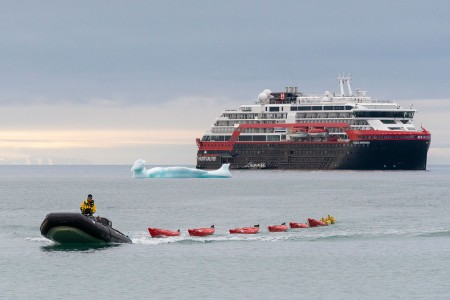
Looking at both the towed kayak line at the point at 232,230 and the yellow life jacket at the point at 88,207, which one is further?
the towed kayak line at the point at 232,230

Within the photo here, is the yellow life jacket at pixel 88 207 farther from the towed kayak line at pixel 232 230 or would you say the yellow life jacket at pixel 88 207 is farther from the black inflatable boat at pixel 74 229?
the towed kayak line at pixel 232 230

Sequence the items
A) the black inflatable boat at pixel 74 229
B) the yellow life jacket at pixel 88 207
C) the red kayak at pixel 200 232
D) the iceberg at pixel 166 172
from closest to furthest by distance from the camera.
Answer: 1. the black inflatable boat at pixel 74 229
2. the yellow life jacket at pixel 88 207
3. the red kayak at pixel 200 232
4. the iceberg at pixel 166 172

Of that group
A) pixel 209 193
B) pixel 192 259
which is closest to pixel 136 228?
pixel 192 259

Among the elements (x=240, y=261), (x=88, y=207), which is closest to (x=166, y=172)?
(x=88, y=207)

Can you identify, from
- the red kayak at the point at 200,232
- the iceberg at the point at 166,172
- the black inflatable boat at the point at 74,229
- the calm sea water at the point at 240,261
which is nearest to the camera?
the calm sea water at the point at 240,261

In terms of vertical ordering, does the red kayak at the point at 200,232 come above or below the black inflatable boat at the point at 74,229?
below

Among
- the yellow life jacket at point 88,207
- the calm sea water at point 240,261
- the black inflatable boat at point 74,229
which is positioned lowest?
the calm sea water at point 240,261

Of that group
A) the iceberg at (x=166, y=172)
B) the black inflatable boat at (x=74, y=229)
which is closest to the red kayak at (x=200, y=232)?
the black inflatable boat at (x=74, y=229)

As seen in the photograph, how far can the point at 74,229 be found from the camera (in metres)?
57.3

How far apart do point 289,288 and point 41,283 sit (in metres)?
11.8

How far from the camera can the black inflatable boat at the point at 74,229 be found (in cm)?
5709

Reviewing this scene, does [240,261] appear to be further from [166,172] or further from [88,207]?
[166,172]

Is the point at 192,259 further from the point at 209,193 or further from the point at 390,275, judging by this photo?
the point at 209,193

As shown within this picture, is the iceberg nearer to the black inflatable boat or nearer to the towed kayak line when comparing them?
the towed kayak line
